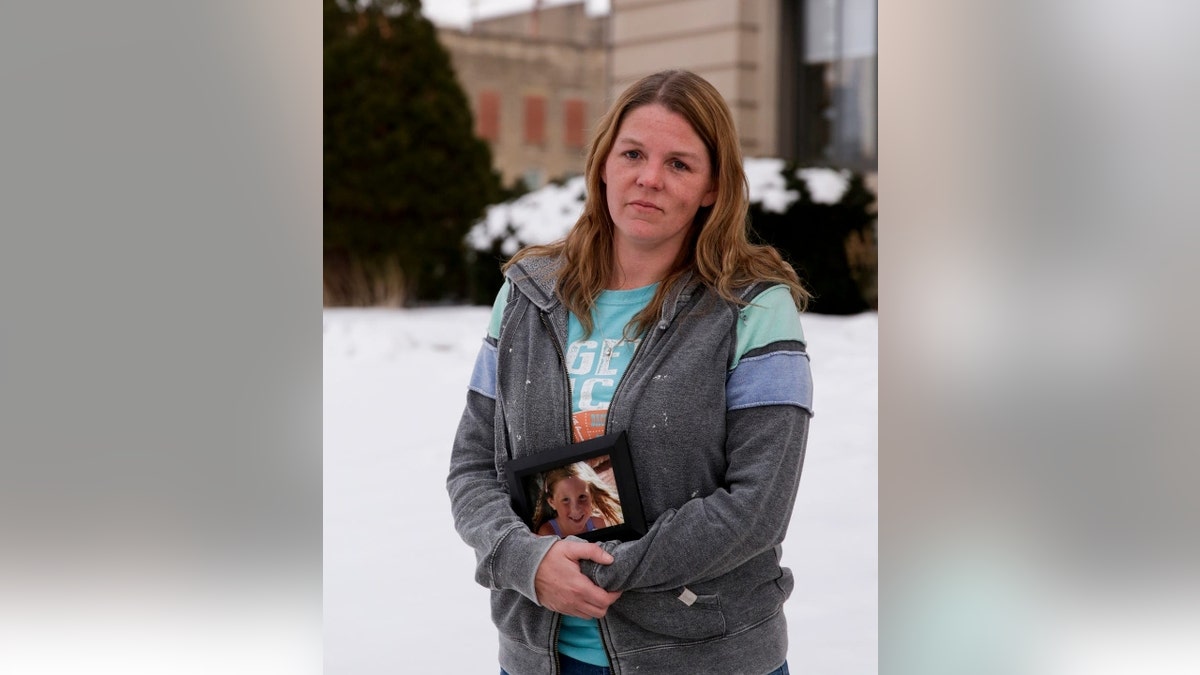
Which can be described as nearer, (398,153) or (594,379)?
(594,379)

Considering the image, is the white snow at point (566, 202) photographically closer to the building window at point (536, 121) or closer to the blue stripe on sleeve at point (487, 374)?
the blue stripe on sleeve at point (487, 374)

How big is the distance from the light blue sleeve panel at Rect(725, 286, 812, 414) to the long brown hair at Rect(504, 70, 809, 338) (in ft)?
0.12

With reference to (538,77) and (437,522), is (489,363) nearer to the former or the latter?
(437,522)

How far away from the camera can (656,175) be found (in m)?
1.86

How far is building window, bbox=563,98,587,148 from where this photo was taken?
2411cm

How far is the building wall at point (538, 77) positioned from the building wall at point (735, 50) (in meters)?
9.97

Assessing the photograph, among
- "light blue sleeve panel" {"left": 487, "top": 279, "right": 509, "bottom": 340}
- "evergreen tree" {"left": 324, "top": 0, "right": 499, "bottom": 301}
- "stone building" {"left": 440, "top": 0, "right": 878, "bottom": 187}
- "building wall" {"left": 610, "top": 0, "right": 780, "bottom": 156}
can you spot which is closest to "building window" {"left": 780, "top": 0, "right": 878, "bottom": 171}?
"stone building" {"left": 440, "top": 0, "right": 878, "bottom": 187}

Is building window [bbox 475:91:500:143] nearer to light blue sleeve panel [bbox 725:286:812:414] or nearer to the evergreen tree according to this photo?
the evergreen tree

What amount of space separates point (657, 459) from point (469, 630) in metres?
3.56

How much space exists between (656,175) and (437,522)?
5.15 meters

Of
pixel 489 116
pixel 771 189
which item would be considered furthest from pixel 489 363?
pixel 489 116
